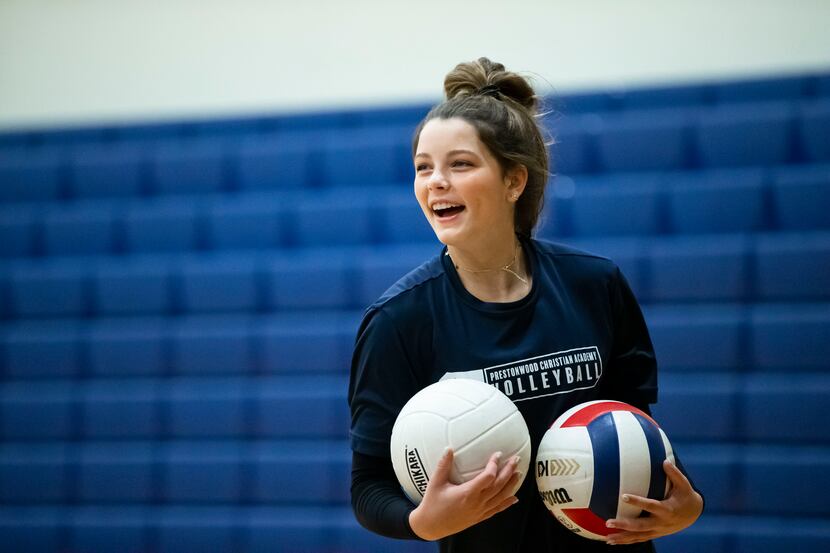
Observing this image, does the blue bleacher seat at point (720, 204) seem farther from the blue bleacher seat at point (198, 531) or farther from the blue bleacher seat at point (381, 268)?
the blue bleacher seat at point (198, 531)

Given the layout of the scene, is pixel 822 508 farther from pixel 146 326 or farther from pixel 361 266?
pixel 146 326

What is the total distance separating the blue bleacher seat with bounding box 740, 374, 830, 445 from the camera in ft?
8.86

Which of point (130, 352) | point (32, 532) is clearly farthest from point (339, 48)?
point (32, 532)

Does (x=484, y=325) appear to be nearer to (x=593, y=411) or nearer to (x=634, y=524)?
(x=593, y=411)

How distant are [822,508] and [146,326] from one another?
96.6 inches

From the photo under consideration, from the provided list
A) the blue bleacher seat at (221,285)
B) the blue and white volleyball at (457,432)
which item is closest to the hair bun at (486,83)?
the blue and white volleyball at (457,432)

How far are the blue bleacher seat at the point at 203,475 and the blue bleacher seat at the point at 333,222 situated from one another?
2.76ft

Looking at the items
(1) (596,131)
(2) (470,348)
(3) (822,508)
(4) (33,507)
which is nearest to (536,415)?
(2) (470,348)

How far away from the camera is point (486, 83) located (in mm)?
1349

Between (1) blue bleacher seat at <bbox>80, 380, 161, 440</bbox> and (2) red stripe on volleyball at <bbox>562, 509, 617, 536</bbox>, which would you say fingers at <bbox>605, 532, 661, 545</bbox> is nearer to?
(2) red stripe on volleyball at <bbox>562, 509, 617, 536</bbox>

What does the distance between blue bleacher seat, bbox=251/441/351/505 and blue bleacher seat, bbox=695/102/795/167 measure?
1.68 m

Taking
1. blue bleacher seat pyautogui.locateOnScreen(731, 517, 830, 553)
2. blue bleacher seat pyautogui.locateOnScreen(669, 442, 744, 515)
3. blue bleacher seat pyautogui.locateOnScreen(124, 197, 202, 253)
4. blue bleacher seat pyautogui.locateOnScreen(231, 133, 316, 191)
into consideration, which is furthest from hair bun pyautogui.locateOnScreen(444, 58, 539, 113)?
blue bleacher seat pyautogui.locateOnScreen(124, 197, 202, 253)

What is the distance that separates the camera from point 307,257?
10.9 ft

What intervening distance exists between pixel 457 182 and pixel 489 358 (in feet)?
0.84
